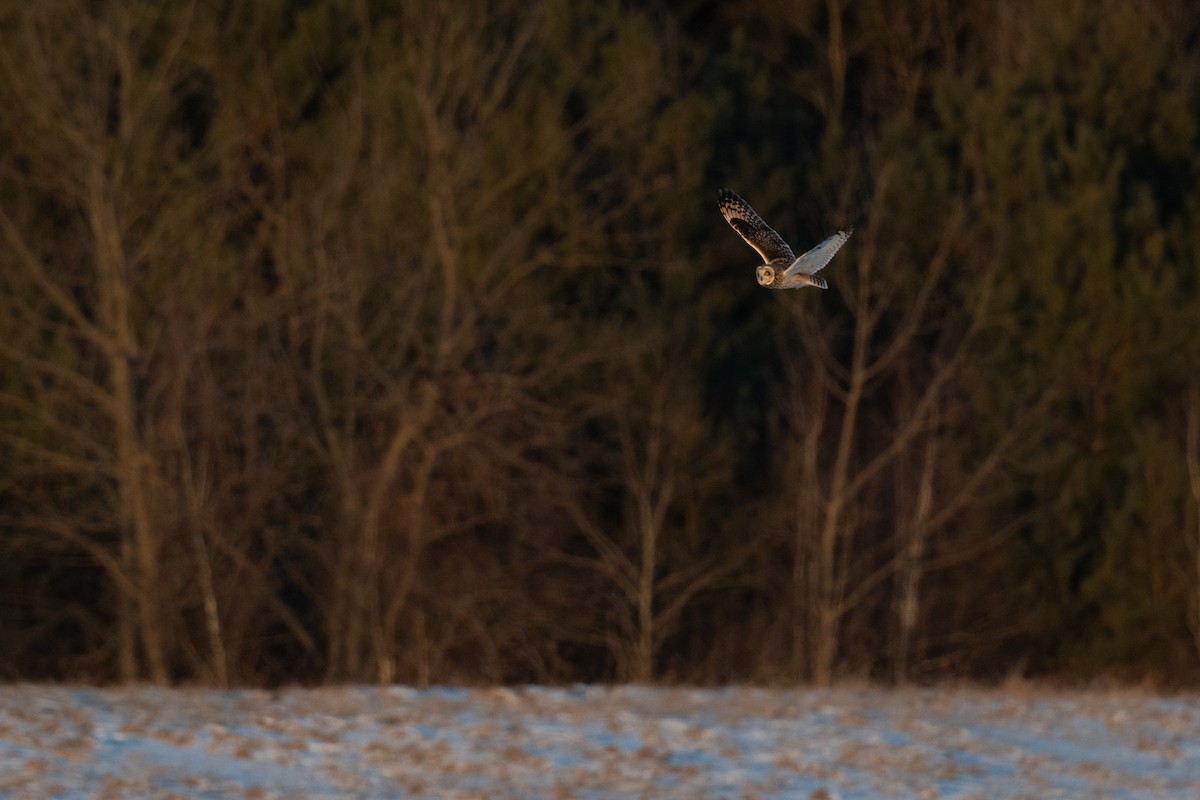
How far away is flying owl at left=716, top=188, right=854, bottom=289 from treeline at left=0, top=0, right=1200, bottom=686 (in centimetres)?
1145

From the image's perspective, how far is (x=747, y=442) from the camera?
845 inches

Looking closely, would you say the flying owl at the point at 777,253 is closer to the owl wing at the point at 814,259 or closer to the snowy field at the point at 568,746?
the owl wing at the point at 814,259

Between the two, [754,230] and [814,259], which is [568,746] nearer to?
[754,230]

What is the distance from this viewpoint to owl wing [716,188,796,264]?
6.45m

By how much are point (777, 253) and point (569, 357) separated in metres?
13.2

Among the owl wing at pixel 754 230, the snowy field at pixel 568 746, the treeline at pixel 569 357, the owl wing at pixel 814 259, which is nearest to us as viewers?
the owl wing at pixel 814 259

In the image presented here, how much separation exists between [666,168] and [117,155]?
Result: 5844 millimetres

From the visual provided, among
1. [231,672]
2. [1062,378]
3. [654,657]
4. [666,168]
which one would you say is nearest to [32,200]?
Result: [231,672]

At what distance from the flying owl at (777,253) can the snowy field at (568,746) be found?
2618 millimetres

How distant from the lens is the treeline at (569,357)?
1839 centimetres

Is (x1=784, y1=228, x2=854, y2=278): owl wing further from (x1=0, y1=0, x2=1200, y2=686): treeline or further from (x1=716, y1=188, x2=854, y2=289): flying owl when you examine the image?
(x1=0, y1=0, x2=1200, y2=686): treeline

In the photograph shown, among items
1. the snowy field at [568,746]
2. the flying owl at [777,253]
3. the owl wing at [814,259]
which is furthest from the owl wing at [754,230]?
the snowy field at [568,746]

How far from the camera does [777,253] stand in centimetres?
647

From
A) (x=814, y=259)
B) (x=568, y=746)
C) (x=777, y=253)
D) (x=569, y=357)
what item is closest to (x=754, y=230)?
(x=777, y=253)
